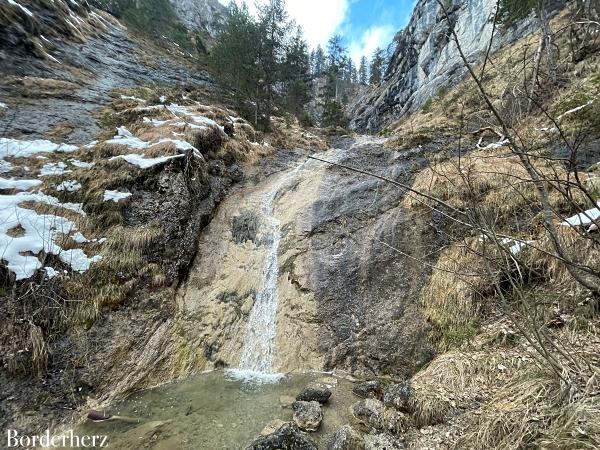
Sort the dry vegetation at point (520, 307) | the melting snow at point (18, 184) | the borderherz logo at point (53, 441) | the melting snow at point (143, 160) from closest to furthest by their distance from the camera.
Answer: the dry vegetation at point (520, 307)
the borderherz logo at point (53, 441)
the melting snow at point (18, 184)
the melting snow at point (143, 160)

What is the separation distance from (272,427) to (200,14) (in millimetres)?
65786

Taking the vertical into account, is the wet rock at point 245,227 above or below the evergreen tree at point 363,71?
below

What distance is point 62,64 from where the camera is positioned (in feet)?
45.1

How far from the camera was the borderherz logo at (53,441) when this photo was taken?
11.5 feet

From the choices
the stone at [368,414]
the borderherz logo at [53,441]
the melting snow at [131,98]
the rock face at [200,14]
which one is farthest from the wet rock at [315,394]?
the rock face at [200,14]

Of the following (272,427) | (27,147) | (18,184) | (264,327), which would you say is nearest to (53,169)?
(18,184)

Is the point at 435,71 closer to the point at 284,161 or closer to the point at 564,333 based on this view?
the point at 284,161

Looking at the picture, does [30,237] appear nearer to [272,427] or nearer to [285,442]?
[272,427]

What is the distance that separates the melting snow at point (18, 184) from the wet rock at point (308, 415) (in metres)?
6.34

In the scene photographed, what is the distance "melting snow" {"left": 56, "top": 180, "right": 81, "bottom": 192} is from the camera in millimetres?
6398

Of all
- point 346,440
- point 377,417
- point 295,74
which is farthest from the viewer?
point 295,74

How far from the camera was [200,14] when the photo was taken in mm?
55062

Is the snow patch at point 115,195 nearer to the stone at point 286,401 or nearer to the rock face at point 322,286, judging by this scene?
the rock face at point 322,286

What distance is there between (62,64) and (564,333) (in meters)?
18.2
